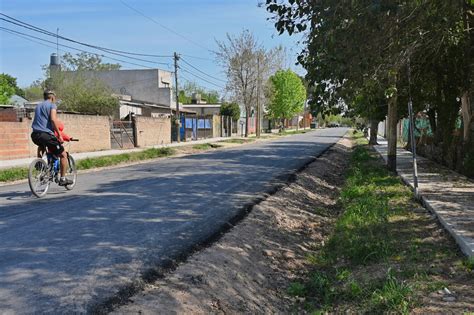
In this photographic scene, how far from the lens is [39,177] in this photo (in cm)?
972

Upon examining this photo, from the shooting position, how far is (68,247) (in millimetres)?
5980

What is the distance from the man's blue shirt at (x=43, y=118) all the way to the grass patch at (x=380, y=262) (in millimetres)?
5491

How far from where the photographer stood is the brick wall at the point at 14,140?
20.0 metres

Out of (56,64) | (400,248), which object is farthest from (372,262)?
(56,64)

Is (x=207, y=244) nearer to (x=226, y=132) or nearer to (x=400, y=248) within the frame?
(x=400, y=248)

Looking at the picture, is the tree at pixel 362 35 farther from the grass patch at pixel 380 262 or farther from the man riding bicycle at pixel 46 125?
the man riding bicycle at pixel 46 125

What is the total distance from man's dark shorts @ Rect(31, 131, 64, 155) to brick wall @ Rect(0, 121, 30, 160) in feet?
37.7

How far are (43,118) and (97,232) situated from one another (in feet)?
12.1

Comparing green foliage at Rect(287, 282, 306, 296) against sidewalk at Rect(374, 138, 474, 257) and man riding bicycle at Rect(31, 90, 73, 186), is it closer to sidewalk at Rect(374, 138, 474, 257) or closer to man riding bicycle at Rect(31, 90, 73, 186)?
sidewalk at Rect(374, 138, 474, 257)

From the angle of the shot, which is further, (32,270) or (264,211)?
(264,211)

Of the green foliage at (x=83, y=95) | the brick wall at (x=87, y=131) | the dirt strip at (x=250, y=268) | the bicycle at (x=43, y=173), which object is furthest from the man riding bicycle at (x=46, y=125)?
the green foliage at (x=83, y=95)

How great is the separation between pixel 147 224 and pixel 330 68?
372 centimetres

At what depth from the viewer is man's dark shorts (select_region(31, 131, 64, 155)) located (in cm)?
946

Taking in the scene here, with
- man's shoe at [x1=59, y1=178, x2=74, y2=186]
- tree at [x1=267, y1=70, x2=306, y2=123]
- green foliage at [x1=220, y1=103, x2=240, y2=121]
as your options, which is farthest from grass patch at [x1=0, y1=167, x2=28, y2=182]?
tree at [x1=267, y1=70, x2=306, y2=123]
